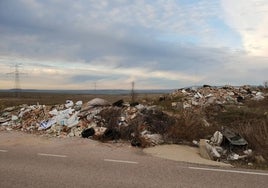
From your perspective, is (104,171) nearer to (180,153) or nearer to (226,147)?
(180,153)

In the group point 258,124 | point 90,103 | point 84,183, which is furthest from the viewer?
point 90,103

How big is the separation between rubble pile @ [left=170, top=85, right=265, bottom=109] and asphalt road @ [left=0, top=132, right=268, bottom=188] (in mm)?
8599

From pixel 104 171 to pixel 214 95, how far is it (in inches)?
616

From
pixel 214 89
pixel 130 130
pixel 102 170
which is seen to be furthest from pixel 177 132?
pixel 214 89

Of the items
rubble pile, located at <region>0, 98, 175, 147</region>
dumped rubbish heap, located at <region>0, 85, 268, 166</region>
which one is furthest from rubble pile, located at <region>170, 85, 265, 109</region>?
rubble pile, located at <region>0, 98, 175, 147</region>

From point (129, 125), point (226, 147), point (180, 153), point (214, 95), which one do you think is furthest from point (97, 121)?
point (214, 95)

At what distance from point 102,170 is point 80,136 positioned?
19.2 feet

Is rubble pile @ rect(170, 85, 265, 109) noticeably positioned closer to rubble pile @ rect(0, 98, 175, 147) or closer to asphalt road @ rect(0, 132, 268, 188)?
rubble pile @ rect(0, 98, 175, 147)

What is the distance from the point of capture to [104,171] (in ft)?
29.2

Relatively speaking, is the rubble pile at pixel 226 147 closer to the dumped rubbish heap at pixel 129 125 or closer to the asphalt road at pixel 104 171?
the dumped rubbish heap at pixel 129 125

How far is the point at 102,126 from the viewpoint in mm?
15336

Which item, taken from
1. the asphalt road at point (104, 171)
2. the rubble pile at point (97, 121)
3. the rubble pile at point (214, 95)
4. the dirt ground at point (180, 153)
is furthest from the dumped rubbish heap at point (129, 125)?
the asphalt road at point (104, 171)

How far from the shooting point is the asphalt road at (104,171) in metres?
7.87

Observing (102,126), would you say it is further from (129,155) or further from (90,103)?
(129,155)
